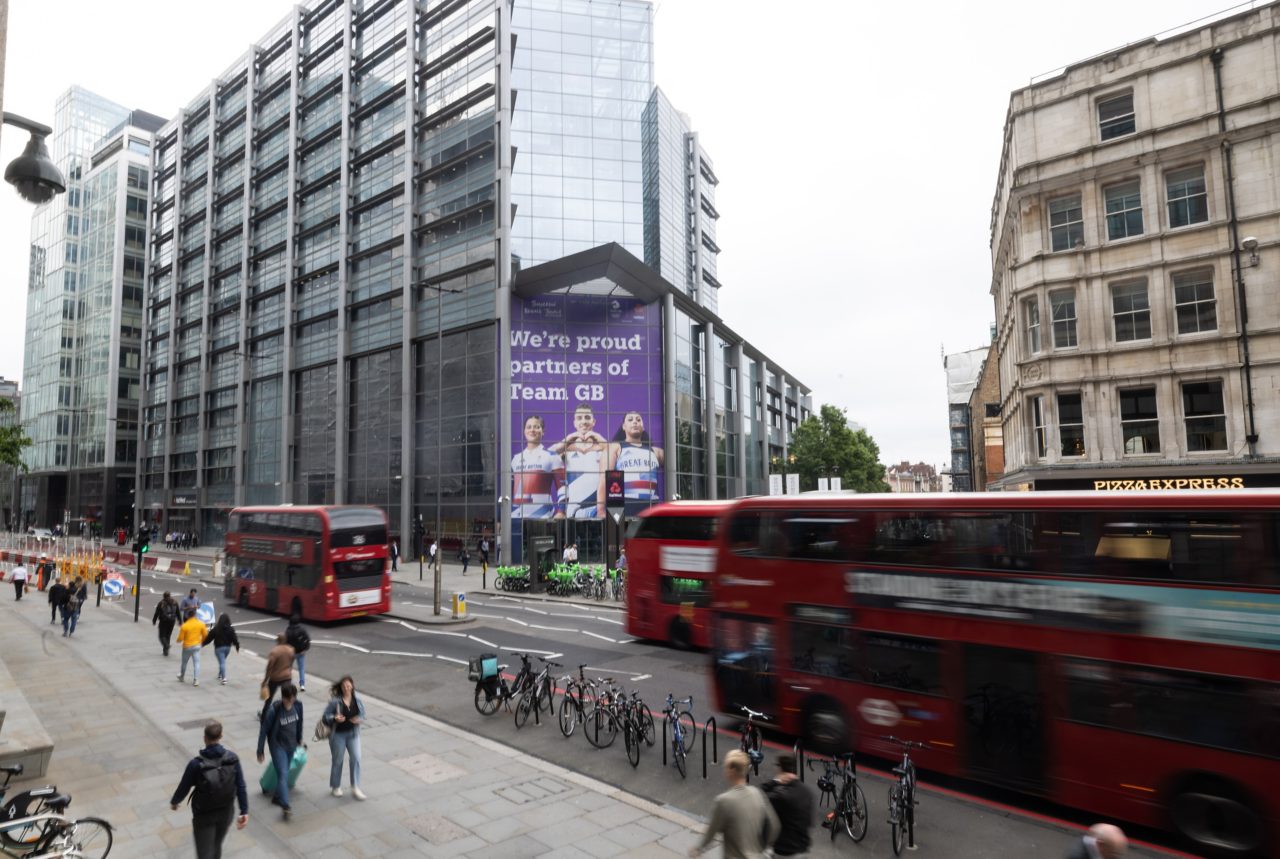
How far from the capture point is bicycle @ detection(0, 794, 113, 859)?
6.25 m

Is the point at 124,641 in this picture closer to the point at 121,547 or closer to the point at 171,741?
the point at 171,741

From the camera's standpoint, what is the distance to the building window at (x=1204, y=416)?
2031 cm

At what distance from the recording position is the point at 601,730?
1165 centimetres

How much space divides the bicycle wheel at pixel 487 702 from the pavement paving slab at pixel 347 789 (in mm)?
847

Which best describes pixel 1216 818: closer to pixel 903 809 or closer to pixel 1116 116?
pixel 903 809

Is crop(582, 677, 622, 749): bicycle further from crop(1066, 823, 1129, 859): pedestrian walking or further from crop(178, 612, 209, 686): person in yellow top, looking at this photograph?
crop(178, 612, 209, 686): person in yellow top

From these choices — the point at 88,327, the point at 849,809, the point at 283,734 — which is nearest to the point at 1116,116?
the point at 849,809

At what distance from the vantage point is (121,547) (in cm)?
6231

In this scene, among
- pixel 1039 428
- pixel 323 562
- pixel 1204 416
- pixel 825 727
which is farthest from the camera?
pixel 1039 428

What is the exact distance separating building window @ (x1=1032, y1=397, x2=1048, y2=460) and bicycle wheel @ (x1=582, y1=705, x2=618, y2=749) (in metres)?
18.4

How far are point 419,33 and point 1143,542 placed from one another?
54.4 meters

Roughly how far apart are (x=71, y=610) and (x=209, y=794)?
1915 cm

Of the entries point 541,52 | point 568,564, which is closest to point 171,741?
point 568,564

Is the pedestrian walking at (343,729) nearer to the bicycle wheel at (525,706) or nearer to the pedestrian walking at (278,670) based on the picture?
the pedestrian walking at (278,670)
